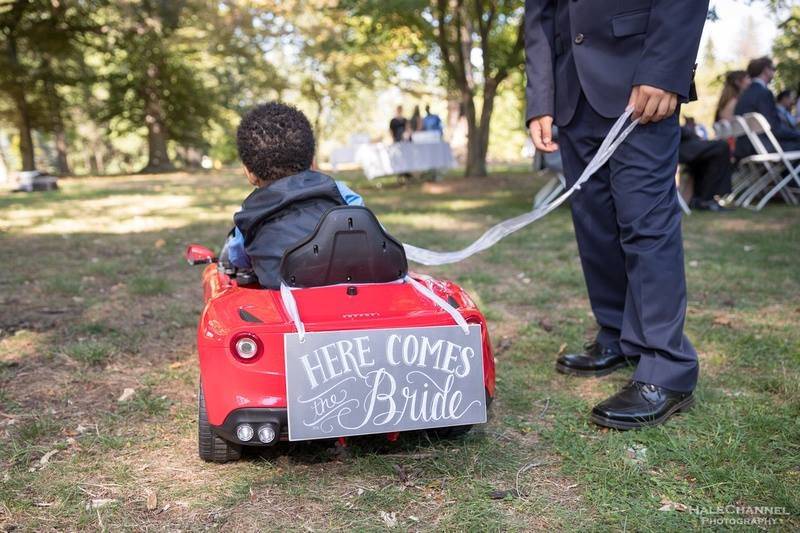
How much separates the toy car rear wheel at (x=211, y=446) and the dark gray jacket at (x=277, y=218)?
0.49 metres

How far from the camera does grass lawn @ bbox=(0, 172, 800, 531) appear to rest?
1879 millimetres

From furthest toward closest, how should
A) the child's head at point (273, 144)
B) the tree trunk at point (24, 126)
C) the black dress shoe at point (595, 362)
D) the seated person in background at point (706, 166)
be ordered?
Answer: the tree trunk at point (24, 126) < the seated person in background at point (706, 166) < the black dress shoe at point (595, 362) < the child's head at point (273, 144)

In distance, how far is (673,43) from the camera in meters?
2.26

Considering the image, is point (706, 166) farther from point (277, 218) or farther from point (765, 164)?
point (277, 218)

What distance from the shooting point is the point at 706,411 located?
249 cm

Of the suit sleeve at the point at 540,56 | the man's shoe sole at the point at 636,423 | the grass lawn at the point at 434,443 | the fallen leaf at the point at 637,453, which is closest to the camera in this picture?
the grass lawn at the point at 434,443

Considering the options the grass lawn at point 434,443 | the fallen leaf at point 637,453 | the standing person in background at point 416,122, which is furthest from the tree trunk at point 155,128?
the fallen leaf at point 637,453

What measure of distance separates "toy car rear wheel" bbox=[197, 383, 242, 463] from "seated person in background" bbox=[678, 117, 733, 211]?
7.31 meters

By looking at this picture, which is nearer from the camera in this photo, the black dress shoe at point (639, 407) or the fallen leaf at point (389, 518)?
the fallen leaf at point (389, 518)

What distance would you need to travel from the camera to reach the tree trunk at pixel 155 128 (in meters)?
23.7

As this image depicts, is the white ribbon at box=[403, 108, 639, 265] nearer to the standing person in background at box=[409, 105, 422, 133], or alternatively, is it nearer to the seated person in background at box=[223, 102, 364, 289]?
the seated person in background at box=[223, 102, 364, 289]

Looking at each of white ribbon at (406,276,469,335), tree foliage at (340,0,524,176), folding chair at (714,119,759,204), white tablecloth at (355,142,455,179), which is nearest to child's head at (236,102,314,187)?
white ribbon at (406,276,469,335)

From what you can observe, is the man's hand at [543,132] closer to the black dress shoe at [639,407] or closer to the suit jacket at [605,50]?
the suit jacket at [605,50]

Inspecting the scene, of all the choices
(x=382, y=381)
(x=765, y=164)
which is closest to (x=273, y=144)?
(x=382, y=381)
